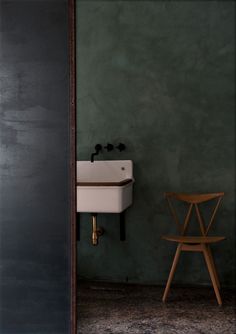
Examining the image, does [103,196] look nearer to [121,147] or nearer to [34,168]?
[121,147]

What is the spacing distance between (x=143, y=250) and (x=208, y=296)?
71cm

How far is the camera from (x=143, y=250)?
12.6 ft

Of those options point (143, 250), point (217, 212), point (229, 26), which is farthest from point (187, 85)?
point (143, 250)

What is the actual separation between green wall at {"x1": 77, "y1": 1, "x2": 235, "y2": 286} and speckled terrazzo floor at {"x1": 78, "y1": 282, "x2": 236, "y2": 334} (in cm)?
25

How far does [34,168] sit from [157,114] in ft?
5.96

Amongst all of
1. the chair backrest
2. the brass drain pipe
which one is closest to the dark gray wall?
the brass drain pipe

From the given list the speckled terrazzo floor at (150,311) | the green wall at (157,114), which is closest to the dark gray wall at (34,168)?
the speckled terrazzo floor at (150,311)

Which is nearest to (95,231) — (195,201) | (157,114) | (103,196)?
(103,196)

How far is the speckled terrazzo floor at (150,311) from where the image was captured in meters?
2.79

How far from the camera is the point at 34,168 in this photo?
89.0 inches

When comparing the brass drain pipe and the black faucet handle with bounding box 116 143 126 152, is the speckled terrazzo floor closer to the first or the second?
the brass drain pipe

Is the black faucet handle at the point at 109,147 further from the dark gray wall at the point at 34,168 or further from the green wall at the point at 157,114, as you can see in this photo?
the dark gray wall at the point at 34,168

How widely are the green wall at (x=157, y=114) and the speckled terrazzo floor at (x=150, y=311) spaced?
0.25 meters

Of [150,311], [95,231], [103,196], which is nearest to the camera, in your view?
[150,311]
